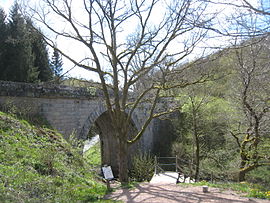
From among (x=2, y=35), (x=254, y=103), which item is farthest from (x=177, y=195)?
(x=2, y=35)

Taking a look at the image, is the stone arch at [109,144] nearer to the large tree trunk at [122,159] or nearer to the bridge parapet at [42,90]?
the bridge parapet at [42,90]

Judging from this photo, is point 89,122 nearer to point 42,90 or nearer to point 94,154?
point 42,90

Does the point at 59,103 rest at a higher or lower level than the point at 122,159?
higher

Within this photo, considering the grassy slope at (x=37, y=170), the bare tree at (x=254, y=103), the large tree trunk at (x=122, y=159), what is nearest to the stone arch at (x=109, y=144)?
the grassy slope at (x=37, y=170)

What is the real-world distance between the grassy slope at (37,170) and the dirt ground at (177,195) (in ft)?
1.93

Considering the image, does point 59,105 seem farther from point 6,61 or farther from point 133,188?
point 6,61

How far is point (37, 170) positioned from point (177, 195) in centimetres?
311

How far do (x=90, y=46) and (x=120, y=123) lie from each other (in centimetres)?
235

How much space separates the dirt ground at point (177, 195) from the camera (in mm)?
4980

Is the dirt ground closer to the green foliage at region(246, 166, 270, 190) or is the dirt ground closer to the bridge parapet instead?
the bridge parapet

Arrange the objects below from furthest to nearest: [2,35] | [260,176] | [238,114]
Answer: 1. [2,35]
2. [238,114]
3. [260,176]

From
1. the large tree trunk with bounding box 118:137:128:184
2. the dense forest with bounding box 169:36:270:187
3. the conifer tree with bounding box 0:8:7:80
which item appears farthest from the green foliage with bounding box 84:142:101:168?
the large tree trunk with bounding box 118:137:128:184

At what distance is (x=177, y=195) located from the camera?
547cm

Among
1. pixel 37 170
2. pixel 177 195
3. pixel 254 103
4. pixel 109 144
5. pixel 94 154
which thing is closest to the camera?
pixel 177 195
